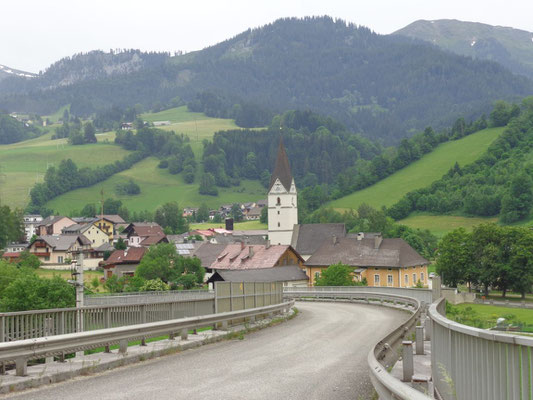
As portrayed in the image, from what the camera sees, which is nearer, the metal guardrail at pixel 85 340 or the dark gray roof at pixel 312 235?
the metal guardrail at pixel 85 340

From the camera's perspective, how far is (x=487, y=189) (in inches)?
6629

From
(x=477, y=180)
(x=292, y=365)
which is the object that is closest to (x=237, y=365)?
(x=292, y=365)

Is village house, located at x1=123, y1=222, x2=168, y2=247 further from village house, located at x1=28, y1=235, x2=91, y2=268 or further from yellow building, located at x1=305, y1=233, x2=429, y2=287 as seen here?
yellow building, located at x1=305, y1=233, x2=429, y2=287

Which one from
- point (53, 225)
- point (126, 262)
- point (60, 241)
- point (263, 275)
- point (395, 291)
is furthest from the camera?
point (53, 225)

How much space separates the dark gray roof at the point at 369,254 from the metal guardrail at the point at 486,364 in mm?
90293

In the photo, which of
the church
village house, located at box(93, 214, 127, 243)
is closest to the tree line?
the church

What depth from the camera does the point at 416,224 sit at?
535ft

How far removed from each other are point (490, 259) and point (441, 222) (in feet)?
226

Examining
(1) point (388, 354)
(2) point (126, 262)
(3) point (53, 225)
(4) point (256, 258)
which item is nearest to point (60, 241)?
(2) point (126, 262)

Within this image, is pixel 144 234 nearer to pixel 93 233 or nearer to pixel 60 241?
pixel 93 233

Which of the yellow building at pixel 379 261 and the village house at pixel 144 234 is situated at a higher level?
the village house at pixel 144 234

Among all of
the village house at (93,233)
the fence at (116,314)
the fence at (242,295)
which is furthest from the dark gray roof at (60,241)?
the fence at (116,314)

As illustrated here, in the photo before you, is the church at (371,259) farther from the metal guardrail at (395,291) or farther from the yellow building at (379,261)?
the metal guardrail at (395,291)

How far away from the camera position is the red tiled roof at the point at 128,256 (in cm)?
12512
